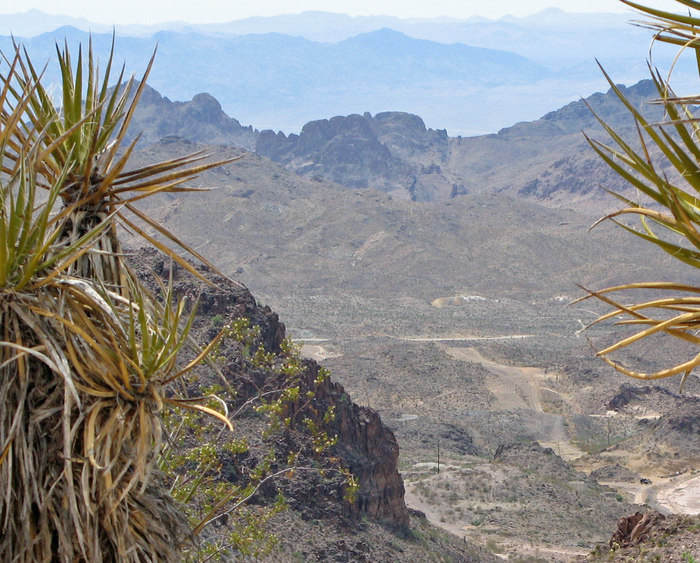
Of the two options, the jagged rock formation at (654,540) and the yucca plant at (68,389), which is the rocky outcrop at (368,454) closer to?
the jagged rock formation at (654,540)

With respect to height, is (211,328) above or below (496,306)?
above

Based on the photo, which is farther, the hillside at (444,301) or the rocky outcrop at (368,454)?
the hillside at (444,301)

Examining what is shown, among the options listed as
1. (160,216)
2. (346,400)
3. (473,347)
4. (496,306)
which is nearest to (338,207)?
(160,216)

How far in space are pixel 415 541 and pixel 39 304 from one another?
2242 cm

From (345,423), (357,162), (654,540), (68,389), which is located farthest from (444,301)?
(357,162)

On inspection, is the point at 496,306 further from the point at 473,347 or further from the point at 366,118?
the point at 366,118

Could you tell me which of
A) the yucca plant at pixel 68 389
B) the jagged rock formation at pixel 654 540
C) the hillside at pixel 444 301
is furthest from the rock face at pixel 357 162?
the yucca plant at pixel 68 389

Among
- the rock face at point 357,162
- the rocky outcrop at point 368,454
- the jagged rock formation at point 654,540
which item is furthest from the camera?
the rock face at point 357,162

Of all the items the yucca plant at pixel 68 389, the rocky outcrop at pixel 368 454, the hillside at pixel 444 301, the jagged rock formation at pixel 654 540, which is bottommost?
the hillside at pixel 444 301

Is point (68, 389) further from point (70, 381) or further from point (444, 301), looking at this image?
point (444, 301)

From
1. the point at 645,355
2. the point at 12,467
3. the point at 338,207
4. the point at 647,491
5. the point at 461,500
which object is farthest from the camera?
the point at 338,207

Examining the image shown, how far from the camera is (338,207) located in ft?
401

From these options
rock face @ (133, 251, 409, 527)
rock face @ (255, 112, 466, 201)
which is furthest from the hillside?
rock face @ (255, 112, 466, 201)

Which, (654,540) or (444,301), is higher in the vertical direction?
(654,540)
